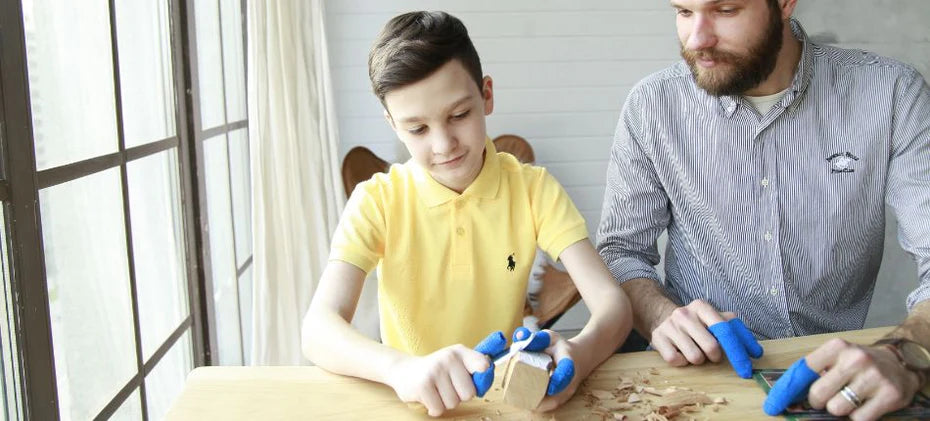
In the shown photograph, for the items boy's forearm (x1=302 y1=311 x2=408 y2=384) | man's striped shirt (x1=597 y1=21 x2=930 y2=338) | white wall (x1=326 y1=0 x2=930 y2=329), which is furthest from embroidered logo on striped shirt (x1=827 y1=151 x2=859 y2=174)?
white wall (x1=326 y1=0 x2=930 y2=329)

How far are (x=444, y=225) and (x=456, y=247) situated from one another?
0.05 m

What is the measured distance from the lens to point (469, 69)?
1.57 m

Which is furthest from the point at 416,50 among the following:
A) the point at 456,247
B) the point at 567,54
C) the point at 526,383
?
the point at 567,54

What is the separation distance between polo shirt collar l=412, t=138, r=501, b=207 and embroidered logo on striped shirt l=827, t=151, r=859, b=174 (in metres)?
0.78

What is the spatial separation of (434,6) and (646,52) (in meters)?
1.13

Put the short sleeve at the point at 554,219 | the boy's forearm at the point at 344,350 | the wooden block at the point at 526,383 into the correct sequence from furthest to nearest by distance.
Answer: the short sleeve at the point at 554,219 → the boy's forearm at the point at 344,350 → the wooden block at the point at 526,383

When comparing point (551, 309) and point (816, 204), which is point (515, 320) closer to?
point (816, 204)

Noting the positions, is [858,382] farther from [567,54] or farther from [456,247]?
[567,54]

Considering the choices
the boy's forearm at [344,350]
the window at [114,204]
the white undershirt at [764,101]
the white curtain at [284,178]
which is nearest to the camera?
the boy's forearm at [344,350]

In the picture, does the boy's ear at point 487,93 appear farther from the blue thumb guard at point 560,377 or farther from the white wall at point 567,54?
the white wall at point 567,54

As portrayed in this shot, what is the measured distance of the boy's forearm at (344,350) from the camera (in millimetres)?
1231

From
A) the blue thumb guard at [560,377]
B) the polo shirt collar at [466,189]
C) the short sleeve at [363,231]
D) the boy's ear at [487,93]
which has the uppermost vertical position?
the boy's ear at [487,93]

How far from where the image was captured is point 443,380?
44.1 inches

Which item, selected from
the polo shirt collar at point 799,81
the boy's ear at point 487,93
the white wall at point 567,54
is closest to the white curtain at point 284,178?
the white wall at point 567,54
